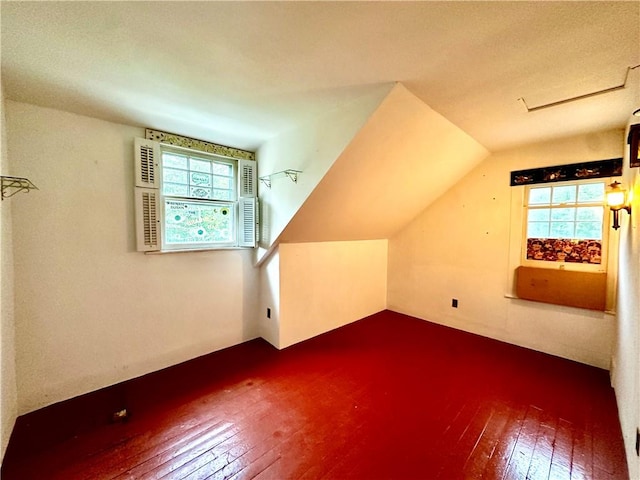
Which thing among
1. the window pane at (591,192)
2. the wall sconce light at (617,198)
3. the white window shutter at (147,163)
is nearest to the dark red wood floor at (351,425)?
the wall sconce light at (617,198)

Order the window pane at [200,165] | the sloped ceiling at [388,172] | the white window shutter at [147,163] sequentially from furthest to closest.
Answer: the window pane at [200,165] → the white window shutter at [147,163] → the sloped ceiling at [388,172]

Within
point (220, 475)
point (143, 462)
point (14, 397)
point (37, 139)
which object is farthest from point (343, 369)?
point (37, 139)

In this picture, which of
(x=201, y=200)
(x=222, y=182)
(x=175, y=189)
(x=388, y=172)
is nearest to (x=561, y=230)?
(x=388, y=172)

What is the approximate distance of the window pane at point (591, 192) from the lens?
2639mm

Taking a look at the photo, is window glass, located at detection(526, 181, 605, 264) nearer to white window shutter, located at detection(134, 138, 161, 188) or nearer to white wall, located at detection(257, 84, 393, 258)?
white wall, located at detection(257, 84, 393, 258)

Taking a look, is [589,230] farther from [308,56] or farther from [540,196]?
[308,56]

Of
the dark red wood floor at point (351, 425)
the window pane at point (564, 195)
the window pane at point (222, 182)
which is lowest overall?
the dark red wood floor at point (351, 425)

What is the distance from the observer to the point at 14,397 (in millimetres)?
1857

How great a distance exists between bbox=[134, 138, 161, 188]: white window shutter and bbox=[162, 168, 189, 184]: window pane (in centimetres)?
16

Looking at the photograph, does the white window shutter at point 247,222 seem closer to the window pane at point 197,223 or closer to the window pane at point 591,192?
the window pane at point 197,223

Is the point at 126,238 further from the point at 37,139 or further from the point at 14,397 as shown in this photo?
the point at 14,397

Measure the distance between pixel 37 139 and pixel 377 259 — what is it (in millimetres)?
4197

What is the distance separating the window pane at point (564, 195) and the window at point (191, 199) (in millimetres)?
3548

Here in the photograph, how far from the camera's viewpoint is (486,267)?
3.41 meters
